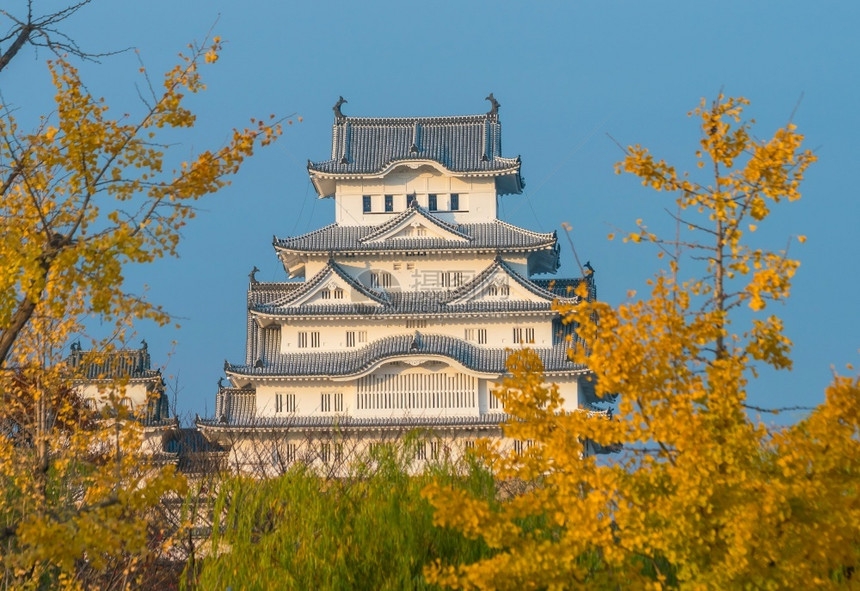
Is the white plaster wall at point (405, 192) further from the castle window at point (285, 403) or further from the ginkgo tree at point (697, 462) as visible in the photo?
the ginkgo tree at point (697, 462)

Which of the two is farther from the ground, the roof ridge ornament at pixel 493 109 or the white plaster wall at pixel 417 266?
the roof ridge ornament at pixel 493 109

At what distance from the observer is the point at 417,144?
144 feet

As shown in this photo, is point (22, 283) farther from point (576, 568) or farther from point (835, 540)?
point (835, 540)

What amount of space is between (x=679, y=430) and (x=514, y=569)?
1.79 metres

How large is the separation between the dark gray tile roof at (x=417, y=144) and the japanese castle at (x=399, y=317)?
13 centimetres

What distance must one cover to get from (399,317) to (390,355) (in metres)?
1.84

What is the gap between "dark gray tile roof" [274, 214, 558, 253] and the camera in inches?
1604

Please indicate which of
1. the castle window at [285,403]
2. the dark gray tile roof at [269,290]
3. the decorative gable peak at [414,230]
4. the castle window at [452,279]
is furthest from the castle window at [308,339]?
the castle window at [452,279]

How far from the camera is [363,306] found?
3988cm

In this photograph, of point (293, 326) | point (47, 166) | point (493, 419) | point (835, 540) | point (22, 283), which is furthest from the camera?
point (293, 326)

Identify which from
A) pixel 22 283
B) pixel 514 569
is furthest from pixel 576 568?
pixel 22 283

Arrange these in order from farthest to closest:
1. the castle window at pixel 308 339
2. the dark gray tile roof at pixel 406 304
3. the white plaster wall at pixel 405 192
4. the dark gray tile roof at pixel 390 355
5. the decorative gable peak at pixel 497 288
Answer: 1. the white plaster wall at pixel 405 192
2. the castle window at pixel 308 339
3. the decorative gable peak at pixel 497 288
4. the dark gray tile roof at pixel 406 304
5. the dark gray tile roof at pixel 390 355

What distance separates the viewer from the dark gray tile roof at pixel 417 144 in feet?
141

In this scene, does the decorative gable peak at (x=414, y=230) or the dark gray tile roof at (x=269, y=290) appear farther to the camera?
the dark gray tile roof at (x=269, y=290)
